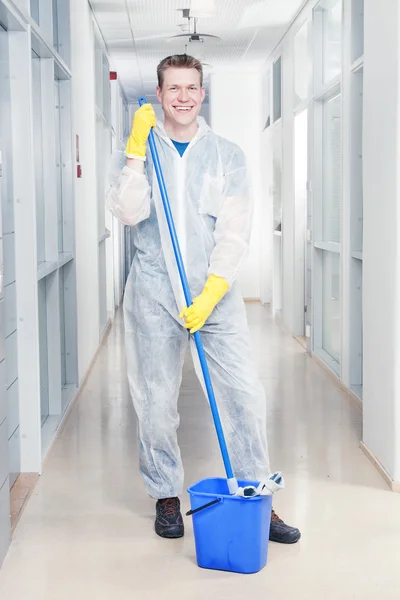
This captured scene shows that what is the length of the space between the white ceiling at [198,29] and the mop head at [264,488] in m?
4.44

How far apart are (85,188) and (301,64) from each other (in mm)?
2451

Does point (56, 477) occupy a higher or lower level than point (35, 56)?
lower

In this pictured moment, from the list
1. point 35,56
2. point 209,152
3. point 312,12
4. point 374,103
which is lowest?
point 209,152

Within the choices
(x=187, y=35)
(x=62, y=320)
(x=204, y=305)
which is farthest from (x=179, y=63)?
(x=187, y=35)

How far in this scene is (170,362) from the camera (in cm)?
283

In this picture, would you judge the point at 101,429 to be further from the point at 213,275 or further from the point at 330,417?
the point at 213,275

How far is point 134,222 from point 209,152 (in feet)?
1.10

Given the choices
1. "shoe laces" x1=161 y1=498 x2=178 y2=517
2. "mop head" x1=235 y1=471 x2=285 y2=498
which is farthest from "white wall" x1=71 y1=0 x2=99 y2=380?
"mop head" x1=235 y1=471 x2=285 y2=498

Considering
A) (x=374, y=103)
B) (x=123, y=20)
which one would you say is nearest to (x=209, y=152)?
(x=374, y=103)

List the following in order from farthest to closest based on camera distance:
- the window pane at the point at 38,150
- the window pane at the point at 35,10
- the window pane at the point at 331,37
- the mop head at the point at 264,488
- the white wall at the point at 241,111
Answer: the white wall at the point at 241,111, the window pane at the point at 331,37, the window pane at the point at 38,150, the window pane at the point at 35,10, the mop head at the point at 264,488

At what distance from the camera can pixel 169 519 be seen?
279 centimetres

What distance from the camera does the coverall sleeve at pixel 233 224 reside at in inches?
105

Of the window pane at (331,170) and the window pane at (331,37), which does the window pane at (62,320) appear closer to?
the window pane at (331,170)

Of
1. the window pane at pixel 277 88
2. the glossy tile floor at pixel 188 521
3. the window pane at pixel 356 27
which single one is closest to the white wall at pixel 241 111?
the window pane at pixel 277 88
